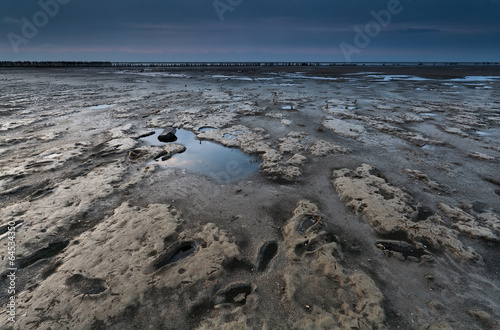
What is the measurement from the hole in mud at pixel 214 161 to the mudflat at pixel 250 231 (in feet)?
0.29

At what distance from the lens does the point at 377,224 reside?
18.2ft

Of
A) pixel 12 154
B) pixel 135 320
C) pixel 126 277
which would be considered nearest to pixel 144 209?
pixel 126 277

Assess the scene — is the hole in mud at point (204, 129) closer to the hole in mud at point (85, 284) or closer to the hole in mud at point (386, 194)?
the hole in mud at point (386, 194)

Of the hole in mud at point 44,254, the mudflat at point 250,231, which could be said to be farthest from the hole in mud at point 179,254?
the hole in mud at point 44,254

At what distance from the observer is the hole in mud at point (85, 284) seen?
3.92m

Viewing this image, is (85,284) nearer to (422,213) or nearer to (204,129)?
(422,213)

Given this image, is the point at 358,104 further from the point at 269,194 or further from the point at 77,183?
the point at 77,183

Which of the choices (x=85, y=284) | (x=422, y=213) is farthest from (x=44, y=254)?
(x=422, y=213)

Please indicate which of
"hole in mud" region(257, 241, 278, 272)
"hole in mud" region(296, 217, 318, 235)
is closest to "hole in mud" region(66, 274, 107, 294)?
"hole in mud" region(257, 241, 278, 272)

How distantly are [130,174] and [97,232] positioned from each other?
119 inches

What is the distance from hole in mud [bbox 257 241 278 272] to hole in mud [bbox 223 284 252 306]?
0.49 metres

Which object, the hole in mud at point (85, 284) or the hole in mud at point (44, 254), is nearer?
the hole in mud at point (85, 284)

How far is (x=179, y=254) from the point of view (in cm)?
476

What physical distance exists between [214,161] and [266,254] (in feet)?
17.0
